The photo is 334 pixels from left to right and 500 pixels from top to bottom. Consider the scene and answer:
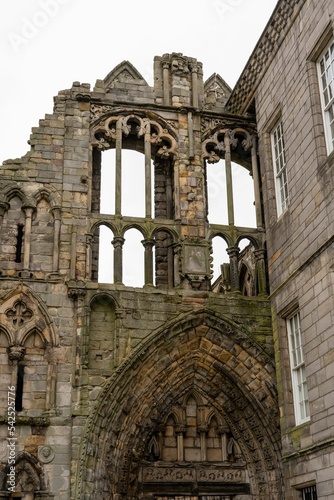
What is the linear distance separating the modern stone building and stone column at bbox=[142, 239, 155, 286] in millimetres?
27

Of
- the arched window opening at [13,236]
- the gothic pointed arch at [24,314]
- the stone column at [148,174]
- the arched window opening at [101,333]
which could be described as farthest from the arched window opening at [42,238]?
the stone column at [148,174]

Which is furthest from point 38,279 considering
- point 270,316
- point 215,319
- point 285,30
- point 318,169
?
point 285,30

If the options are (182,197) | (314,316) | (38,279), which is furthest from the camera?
(182,197)

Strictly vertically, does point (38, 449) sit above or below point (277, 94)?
below

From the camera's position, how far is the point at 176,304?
1404cm

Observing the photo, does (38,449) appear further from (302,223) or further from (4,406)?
(302,223)

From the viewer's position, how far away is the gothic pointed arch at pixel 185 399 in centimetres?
1313

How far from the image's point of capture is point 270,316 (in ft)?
47.1

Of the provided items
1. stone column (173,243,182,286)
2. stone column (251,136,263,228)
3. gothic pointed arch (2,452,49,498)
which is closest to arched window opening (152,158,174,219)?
stone column (173,243,182,286)

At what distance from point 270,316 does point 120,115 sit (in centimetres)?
525

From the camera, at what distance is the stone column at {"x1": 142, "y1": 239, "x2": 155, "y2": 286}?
46.6 feet

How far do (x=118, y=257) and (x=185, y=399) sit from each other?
10.1ft

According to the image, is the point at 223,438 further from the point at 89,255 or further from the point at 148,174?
the point at 148,174

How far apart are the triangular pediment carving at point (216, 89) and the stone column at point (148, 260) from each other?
4110 millimetres
